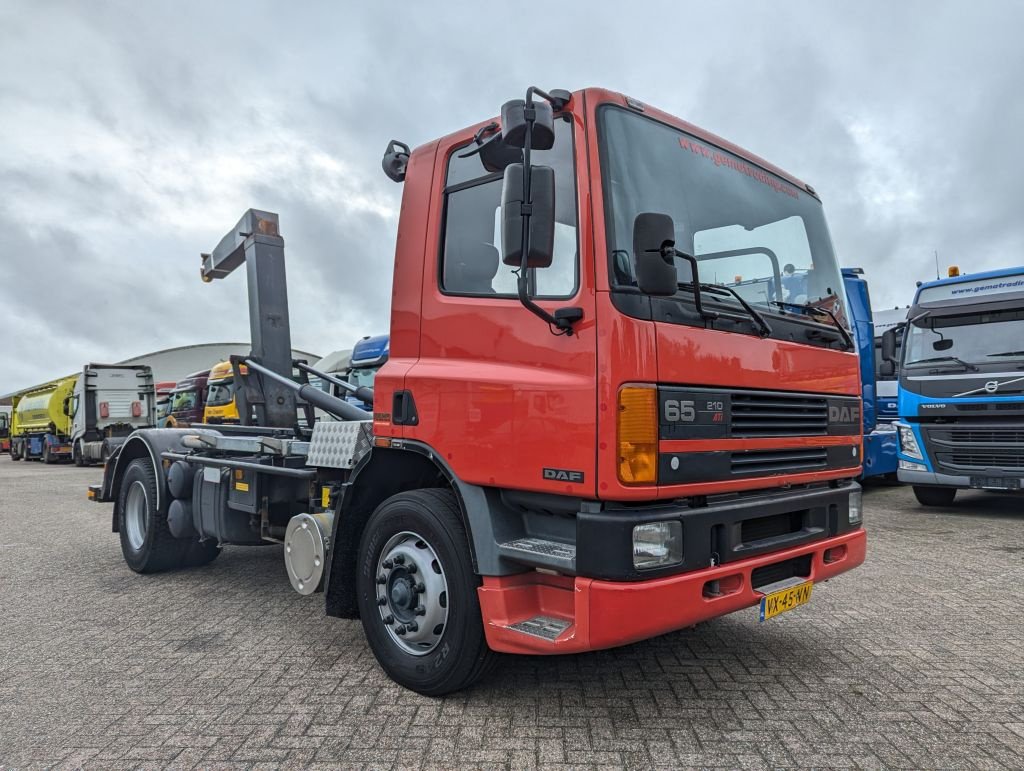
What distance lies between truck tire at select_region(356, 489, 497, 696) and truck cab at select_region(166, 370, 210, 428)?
20.6 metres

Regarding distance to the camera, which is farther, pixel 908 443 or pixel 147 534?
pixel 908 443

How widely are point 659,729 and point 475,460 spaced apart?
4.40 ft

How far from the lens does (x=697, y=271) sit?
323 cm

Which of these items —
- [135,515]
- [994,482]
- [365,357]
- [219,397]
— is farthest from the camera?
[219,397]

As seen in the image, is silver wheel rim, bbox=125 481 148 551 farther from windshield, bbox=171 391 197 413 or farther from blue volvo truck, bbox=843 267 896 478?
windshield, bbox=171 391 197 413

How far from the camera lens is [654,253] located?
298cm

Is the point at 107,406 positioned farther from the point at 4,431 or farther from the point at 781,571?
the point at 781,571

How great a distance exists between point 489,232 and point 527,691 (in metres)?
2.15

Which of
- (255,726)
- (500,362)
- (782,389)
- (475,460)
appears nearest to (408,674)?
(255,726)

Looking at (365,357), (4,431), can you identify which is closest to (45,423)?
(4,431)

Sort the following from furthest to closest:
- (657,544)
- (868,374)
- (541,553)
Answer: (868,374)
(541,553)
(657,544)

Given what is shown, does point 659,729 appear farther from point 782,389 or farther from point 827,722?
point 782,389

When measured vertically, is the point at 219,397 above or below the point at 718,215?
below

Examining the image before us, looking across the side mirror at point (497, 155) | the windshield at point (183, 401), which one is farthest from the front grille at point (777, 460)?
the windshield at point (183, 401)
